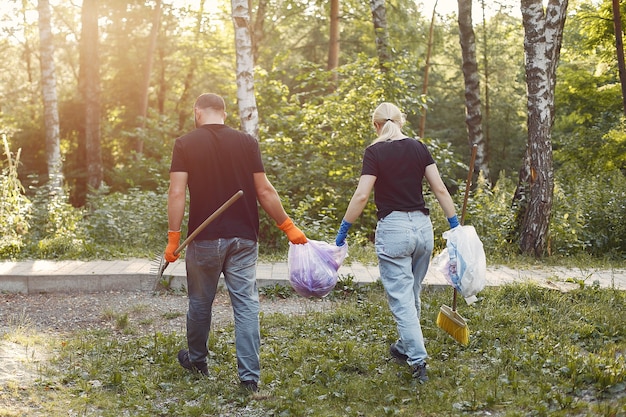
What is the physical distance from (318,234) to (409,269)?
5333mm

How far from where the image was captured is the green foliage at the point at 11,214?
10.5 meters

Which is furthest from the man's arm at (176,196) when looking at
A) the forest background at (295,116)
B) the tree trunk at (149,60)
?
the tree trunk at (149,60)

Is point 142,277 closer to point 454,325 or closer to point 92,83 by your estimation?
point 454,325

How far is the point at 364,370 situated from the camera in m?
5.42

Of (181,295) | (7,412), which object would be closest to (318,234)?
(181,295)

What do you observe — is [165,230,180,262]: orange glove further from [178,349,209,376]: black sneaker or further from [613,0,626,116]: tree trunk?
[613,0,626,116]: tree trunk

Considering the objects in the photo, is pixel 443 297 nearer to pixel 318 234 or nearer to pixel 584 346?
pixel 584 346

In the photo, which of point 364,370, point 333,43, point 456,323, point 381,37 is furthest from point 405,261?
point 333,43

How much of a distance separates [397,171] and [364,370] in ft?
5.00

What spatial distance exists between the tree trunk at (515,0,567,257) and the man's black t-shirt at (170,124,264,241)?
6.55m

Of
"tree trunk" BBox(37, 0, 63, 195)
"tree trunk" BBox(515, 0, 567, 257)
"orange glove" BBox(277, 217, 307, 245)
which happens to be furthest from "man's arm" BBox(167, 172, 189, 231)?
"tree trunk" BBox(37, 0, 63, 195)

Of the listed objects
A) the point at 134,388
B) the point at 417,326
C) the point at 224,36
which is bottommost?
the point at 134,388

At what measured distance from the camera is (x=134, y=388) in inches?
199

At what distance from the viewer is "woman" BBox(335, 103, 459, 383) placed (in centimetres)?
510
